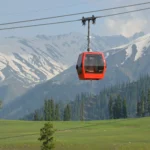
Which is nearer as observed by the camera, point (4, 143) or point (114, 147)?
point (114, 147)

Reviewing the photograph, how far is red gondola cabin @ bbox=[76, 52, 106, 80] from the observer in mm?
33094

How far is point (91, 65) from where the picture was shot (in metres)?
33.5

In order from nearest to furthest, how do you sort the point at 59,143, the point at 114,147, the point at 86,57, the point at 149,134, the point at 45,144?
1. the point at 86,57
2. the point at 45,144
3. the point at 114,147
4. the point at 59,143
5. the point at 149,134

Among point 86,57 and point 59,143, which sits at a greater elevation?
point 86,57

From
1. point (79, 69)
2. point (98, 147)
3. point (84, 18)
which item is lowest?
point (98, 147)

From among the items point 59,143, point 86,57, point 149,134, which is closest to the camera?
point 86,57

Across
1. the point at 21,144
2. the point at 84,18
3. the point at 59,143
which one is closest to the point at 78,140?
the point at 59,143

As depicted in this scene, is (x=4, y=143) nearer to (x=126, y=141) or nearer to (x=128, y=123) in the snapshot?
(x=126, y=141)

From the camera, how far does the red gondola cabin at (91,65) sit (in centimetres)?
3309

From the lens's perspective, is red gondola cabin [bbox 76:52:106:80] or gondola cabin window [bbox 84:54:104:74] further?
gondola cabin window [bbox 84:54:104:74]

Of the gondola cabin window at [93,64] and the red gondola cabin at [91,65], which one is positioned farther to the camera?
the gondola cabin window at [93,64]

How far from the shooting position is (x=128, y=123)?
5925 inches

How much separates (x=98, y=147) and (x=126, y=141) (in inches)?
428

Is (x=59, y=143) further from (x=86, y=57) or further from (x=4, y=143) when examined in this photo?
(x=86, y=57)
